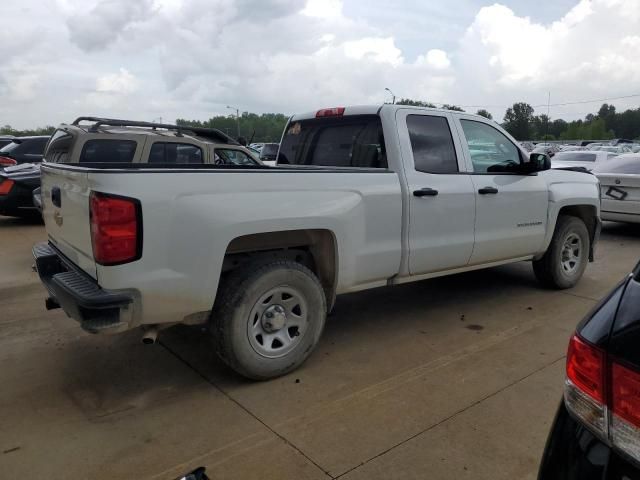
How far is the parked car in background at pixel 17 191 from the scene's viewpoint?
9.55 metres

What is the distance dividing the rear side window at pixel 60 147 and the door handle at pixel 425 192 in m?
4.68

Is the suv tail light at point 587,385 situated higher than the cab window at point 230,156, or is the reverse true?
the cab window at point 230,156

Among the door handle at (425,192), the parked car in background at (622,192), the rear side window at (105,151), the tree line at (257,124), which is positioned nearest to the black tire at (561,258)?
the door handle at (425,192)

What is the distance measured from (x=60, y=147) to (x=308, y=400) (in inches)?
215

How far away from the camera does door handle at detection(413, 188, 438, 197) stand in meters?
4.12

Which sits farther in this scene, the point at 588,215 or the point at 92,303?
the point at 588,215

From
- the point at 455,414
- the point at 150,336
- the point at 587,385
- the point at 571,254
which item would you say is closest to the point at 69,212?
the point at 150,336

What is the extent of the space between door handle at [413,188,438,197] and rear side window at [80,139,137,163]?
14.6ft

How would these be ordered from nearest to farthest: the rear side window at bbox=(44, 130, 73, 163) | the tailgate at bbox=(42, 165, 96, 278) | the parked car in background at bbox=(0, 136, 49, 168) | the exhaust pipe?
1. the tailgate at bbox=(42, 165, 96, 278)
2. the exhaust pipe
3. the rear side window at bbox=(44, 130, 73, 163)
4. the parked car in background at bbox=(0, 136, 49, 168)

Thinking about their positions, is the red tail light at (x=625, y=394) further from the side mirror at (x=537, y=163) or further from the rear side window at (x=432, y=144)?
the side mirror at (x=537, y=163)

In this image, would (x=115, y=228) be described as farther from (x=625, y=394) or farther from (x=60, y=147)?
(x=60, y=147)

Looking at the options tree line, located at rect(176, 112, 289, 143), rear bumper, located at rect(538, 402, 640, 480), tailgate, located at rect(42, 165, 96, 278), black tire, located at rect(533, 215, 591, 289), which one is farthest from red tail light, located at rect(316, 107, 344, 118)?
tree line, located at rect(176, 112, 289, 143)

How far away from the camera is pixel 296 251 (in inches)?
151

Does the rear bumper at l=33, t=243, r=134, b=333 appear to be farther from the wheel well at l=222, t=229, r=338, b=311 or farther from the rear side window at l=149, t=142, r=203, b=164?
the rear side window at l=149, t=142, r=203, b=164
